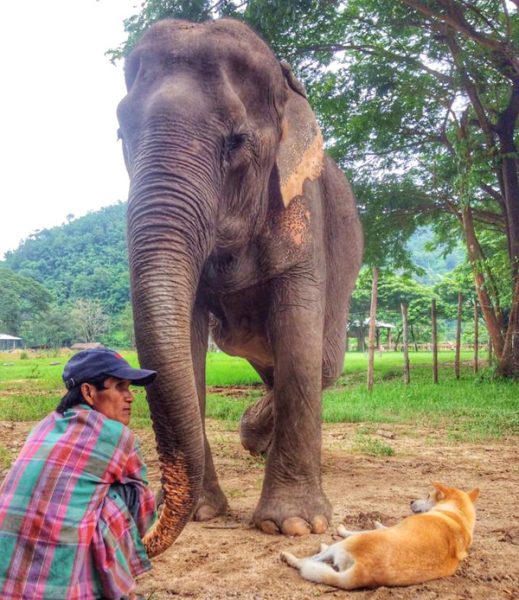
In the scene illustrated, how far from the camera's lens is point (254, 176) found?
4.10 metres

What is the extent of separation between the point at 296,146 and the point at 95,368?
100 inches

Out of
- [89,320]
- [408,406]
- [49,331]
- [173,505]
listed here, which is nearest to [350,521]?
[173,505]

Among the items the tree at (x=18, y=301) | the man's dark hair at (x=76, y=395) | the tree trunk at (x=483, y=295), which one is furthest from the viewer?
the tree at (x=18, y=301)

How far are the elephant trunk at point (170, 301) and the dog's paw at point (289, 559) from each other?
2.31ft

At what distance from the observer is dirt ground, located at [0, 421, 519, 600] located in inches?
119

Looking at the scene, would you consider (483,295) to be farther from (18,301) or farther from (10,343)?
(10,343)

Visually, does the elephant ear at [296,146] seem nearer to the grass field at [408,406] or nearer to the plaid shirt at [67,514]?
the plaid shirt at [67,514]

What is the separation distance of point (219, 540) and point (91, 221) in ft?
332

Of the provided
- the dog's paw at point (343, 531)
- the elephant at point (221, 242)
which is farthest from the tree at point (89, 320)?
the dog's paw at point (343, 531)

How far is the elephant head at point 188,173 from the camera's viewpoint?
2924 millimetres

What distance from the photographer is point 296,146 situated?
4438mm

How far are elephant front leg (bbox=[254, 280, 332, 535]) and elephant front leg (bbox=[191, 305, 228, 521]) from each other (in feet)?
1.17

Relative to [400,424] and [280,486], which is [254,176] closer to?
[280,486]

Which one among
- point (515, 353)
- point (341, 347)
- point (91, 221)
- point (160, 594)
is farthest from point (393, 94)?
point (91, 221)
